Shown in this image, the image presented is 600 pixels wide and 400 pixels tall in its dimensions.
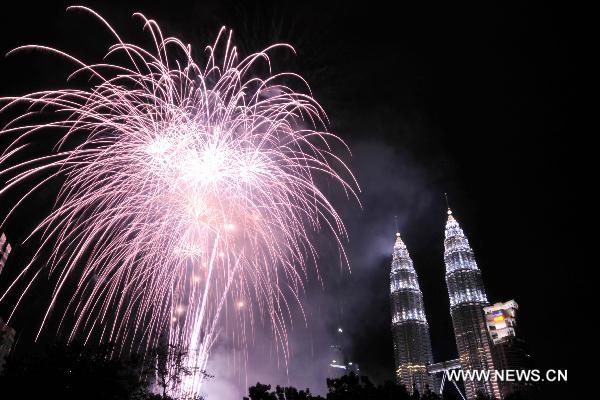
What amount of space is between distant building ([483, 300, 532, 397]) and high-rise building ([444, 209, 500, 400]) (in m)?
6.99

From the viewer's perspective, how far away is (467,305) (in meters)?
185

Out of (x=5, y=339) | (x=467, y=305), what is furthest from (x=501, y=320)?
(x=5, y=339)

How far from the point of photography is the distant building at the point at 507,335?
162 metres

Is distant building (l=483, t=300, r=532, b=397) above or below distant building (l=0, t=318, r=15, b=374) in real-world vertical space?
above

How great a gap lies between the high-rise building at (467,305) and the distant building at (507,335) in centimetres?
699

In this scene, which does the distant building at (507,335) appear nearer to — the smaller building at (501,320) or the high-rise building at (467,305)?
the smaller building at (501,320)

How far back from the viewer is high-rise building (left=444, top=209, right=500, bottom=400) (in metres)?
178

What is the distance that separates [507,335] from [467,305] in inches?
941

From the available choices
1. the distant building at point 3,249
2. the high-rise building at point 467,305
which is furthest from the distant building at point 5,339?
the high-rise building at point 467,305

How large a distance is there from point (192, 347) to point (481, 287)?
6516 inches

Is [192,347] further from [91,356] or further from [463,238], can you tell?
[463,238]

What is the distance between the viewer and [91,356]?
2667 cm

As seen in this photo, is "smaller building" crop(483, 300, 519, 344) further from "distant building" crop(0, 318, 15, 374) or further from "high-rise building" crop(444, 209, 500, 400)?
"distant building" crop(0, 318, 15, 374)

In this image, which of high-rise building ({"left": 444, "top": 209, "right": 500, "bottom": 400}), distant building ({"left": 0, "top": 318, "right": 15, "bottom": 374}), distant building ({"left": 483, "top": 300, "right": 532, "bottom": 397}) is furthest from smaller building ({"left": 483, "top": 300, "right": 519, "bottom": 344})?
distant building ({"left": 0, "top": 318, "right": 15, "bottom": 374})
